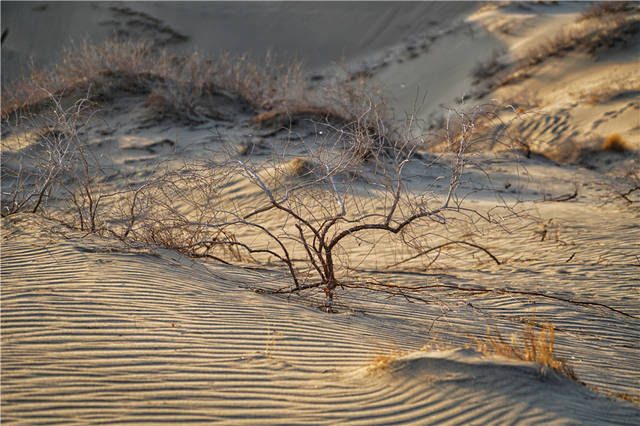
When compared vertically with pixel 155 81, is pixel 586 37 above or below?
above

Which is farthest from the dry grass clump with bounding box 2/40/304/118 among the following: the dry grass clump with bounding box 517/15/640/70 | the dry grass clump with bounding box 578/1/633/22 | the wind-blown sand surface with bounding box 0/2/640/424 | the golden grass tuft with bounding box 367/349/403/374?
the dry grass clump with bounding box 578/1/633/22

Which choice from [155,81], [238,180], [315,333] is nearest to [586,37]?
[155,81]

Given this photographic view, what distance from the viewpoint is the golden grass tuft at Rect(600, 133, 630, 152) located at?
13.6 m

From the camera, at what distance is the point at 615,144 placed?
1370cm

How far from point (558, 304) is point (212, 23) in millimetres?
34222

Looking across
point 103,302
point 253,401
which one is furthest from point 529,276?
point 103,302

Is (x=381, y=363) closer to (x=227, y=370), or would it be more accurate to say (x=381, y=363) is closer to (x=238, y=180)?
(x=227, y=370)

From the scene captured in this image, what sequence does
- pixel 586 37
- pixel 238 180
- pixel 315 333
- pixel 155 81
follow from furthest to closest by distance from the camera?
pixel 586 37 → pixel 155 81 → pixel 238 180 → pixel 315 333

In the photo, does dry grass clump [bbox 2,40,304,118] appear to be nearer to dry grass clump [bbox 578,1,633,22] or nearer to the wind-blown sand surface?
the wind-blown sand surface

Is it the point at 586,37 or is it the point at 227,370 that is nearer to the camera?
the point at 227,370

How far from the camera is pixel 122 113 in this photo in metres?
12.5

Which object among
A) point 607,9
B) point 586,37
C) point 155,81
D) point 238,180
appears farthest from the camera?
point 607,9

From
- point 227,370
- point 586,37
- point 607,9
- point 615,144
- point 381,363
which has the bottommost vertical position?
point 227,370

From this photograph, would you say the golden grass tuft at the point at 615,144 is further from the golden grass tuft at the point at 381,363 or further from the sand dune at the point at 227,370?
the golden grass tuft at the point at 381,363
